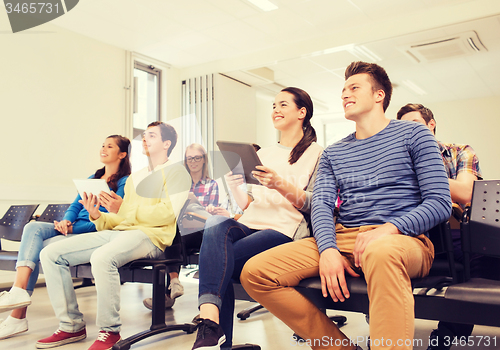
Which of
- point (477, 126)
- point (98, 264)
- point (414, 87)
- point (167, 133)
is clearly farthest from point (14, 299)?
point (477, 126)

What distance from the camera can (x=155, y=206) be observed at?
2082 millimetres

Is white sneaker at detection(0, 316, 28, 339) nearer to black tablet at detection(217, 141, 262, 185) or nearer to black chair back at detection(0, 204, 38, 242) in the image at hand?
black chair back at detection(0, 204, 38, 242)

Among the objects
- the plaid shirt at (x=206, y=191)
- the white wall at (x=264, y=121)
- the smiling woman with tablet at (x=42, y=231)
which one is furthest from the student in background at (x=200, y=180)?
the white wall at (x=264, y=121)

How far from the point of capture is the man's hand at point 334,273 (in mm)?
1230

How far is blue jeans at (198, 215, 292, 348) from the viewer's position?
4.49ft

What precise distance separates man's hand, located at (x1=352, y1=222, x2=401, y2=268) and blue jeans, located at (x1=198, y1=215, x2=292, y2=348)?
0.38 m

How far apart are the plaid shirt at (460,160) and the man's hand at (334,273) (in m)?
0.82

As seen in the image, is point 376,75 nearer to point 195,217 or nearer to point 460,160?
point 460,160

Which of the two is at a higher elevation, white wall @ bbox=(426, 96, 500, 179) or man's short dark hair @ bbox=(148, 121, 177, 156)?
white wall @ bbox=(426, 96, 500, 179)

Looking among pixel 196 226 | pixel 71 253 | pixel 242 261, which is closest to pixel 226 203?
pixel 196 226

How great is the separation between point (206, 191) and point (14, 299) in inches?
63.8

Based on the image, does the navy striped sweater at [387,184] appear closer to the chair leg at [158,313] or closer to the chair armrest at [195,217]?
the chair leg at [158,313]

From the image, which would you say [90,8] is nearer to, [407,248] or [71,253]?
[71,253]

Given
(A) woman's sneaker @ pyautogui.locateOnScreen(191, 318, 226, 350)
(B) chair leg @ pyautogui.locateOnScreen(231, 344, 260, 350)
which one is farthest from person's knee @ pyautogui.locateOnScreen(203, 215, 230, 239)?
(B) chair leg @ pyautogui.locateOnScreen(231, 344, 260, 350)
